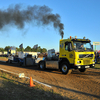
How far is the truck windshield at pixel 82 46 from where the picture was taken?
345 inches

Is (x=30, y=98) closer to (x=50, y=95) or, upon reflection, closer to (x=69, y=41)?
(x=50, y=95)

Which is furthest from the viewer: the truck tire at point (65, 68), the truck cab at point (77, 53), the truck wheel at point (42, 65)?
the truck wheel at point (42, 65)

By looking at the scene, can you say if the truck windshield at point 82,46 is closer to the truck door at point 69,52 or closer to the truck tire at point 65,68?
the truck door at point 69,52

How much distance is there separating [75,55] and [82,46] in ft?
3.48

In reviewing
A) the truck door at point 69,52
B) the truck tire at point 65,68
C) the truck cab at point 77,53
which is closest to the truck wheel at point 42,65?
the truck tire at point 65,68

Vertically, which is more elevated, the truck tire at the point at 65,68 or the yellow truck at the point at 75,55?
the yellow truck at the point at 75,55

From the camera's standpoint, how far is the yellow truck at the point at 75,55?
855 centimetres

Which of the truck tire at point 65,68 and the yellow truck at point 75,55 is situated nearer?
the yellow truck at point 75,55

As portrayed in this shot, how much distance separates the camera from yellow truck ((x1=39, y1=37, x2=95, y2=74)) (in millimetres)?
8547

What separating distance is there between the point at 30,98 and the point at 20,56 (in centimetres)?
1230

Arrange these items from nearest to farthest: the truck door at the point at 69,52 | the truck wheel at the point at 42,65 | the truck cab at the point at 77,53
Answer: the truck cab at the point at 77,53
the truck door at the point at 69,52
the truck wheel at the point at 42,65

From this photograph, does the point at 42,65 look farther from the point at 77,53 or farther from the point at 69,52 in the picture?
the point at 77,53

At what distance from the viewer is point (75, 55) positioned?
8.43 metres

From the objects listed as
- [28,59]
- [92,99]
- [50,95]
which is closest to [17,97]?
[50,95]
